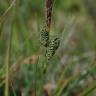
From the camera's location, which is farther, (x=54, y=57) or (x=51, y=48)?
(x=54, y=57)

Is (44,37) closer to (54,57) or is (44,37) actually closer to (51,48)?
(51,48)

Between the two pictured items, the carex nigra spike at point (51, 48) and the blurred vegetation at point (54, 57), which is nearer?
the carex nigra spike at point (51, 48)

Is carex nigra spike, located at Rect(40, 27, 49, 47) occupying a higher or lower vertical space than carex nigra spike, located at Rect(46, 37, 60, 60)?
higher

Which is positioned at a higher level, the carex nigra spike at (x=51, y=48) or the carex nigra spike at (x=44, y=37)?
the carex nigra spike at (x=44, y=37)

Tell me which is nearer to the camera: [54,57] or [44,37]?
[44,37]

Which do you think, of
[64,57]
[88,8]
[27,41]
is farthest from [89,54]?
[88,8]

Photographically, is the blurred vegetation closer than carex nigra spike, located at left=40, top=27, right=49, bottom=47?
No

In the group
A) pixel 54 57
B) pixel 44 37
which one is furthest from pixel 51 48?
pixel 54 57

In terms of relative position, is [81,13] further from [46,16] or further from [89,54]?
[46,16]
